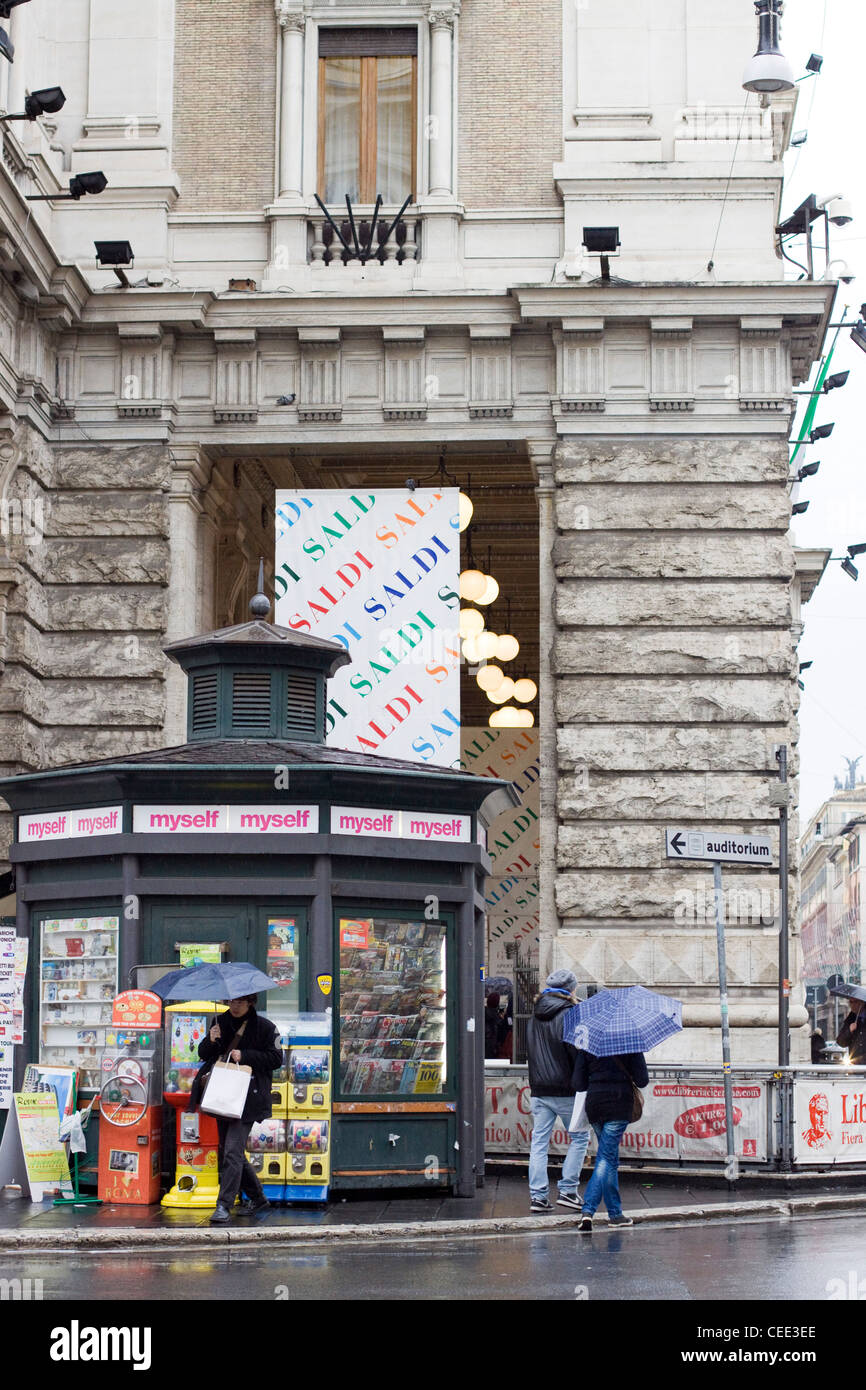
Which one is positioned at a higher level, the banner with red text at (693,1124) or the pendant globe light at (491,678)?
A: the pendant globe light at (491,678)

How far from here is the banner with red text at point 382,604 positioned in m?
24.1

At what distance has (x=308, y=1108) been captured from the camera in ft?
49.6

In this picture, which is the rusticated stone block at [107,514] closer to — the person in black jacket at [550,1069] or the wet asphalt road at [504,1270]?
the person in black jacket at [550,1069]

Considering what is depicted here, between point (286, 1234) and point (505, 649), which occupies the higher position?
point (505, 649)

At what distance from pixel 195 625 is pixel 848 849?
103 metres

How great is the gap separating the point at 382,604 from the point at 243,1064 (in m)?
11.0

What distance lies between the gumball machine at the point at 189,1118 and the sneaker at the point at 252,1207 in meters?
0.24

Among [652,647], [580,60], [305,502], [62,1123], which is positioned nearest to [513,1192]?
[62,1123]

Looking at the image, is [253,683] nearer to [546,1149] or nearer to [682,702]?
[546,1149]

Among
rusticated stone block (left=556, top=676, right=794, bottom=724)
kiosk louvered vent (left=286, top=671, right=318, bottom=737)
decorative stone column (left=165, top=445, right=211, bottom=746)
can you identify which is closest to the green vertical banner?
rusticated stone block (left=556, top=676, right=794, bottom=724)

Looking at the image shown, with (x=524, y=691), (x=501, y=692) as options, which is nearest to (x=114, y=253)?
(x=501, y=692)

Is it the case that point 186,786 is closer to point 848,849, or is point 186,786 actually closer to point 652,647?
point 652,647

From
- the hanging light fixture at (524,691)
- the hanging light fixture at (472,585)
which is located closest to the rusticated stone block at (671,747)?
the hanging light fixture at (472,585)

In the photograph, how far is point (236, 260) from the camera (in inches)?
990
